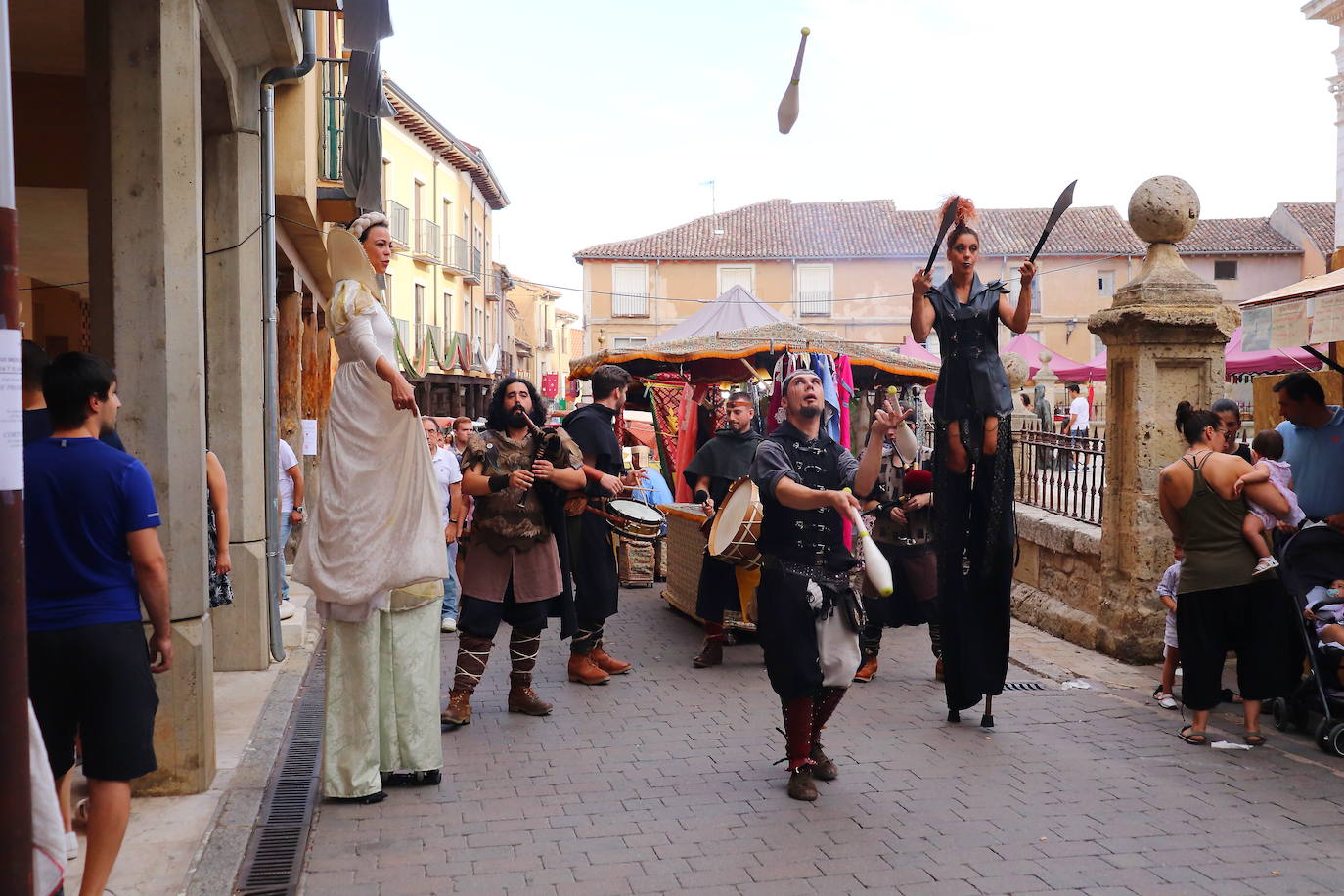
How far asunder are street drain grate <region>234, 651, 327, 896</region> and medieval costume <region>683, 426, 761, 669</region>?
117 inches

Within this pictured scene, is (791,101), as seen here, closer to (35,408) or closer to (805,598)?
(805,598)

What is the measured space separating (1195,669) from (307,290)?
14150 millimetres

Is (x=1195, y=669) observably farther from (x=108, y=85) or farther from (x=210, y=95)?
(x=210, y=95)

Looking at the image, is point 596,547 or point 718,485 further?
point 718,485

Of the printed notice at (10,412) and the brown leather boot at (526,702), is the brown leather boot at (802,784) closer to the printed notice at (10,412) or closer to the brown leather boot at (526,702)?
the brown leather boot at (526,702)

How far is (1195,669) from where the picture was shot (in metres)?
6.77

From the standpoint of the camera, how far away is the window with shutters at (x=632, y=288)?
55438 millimetres

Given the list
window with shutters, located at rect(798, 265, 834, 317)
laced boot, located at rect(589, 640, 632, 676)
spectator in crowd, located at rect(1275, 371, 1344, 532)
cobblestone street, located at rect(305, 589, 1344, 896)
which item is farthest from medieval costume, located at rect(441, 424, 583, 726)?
window with shutters, located at rect(798, 265, 834, 317)

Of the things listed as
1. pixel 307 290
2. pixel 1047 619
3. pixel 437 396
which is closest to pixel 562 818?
pixel 1047 619

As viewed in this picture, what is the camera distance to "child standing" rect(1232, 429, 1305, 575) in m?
6.71

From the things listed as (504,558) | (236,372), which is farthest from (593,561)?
(236,372)

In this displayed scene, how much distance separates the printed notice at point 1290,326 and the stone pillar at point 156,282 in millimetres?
6148

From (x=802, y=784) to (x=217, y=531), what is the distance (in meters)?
3.37

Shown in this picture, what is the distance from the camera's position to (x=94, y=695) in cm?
383
